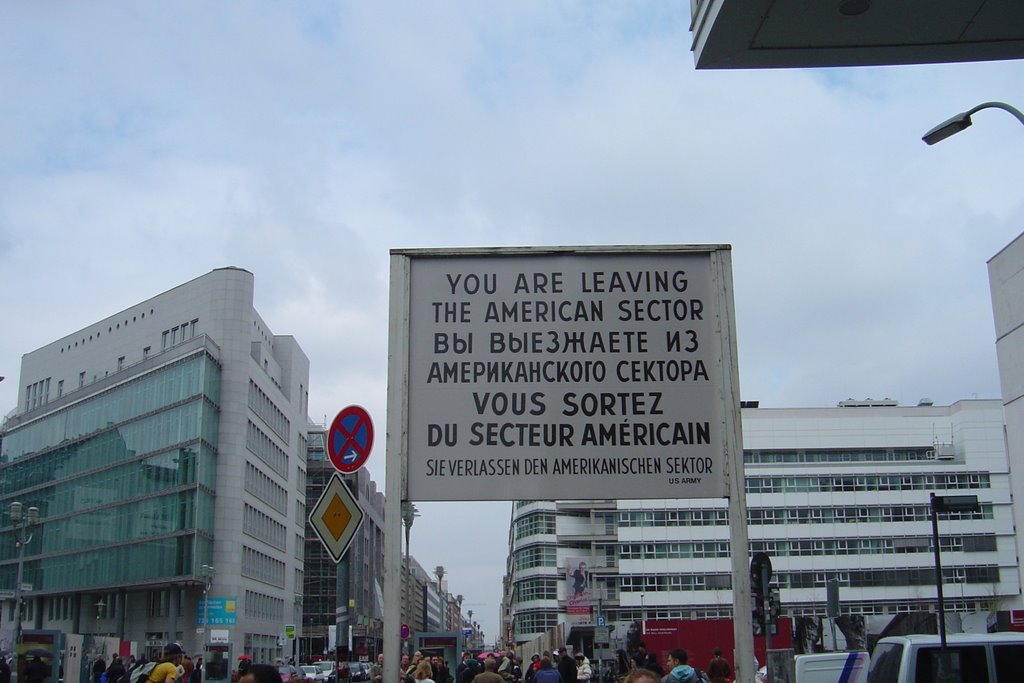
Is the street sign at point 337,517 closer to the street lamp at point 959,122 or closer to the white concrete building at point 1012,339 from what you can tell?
the street lamp at point 959,122

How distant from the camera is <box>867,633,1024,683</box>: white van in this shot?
9711 millimetres

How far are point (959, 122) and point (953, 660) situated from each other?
680 centimetres

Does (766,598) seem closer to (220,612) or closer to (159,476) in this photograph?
(220,612)

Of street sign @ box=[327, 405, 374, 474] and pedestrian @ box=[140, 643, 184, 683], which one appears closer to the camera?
street sign @ box=[327, 405, 374, 474]

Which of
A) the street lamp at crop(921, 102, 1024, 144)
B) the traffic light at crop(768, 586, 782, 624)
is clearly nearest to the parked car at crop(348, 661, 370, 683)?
the traffic light at crop(768, 586, 782, 624)

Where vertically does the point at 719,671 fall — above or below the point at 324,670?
above

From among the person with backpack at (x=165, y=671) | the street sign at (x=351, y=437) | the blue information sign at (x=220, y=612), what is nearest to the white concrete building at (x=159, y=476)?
the blue information sign at (x=220, y=612)

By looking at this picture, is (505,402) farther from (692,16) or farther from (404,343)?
(692,16)

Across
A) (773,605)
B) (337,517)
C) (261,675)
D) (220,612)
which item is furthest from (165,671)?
(220,612)

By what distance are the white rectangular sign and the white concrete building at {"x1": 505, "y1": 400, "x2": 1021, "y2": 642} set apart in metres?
71.4

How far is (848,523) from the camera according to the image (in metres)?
79.2

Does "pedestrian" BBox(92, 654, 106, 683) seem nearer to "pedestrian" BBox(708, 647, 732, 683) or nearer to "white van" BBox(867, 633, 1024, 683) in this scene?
"pedestrian" BBox(708, 647, 732, 683)

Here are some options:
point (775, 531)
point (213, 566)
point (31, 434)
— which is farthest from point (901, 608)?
point (31, 434)

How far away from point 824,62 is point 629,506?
2734 inches
